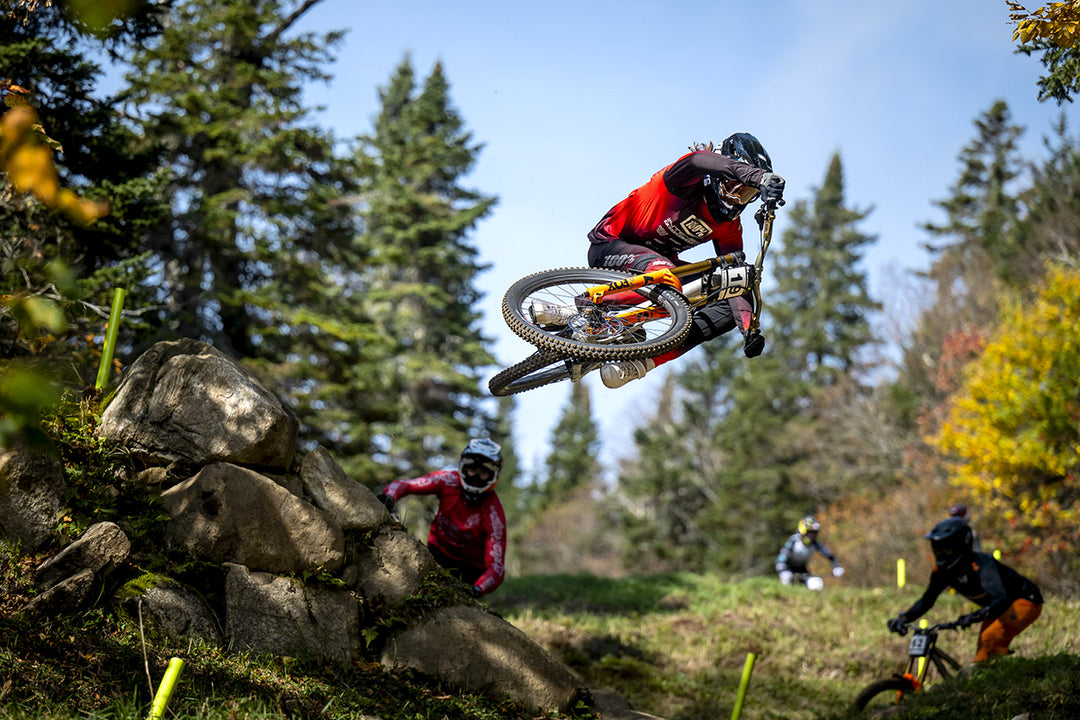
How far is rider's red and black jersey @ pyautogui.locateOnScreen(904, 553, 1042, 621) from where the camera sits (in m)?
8.57

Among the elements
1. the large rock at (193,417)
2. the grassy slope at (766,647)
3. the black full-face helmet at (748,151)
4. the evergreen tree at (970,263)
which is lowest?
the grassy slope at (766,647)

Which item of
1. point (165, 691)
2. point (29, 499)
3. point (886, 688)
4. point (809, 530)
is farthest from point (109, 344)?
point (809, 530)

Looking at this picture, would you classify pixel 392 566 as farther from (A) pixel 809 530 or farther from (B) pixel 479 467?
(A) pixel 809 530

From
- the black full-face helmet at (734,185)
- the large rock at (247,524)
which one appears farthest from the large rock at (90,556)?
the black full-face helmet at (734,185)

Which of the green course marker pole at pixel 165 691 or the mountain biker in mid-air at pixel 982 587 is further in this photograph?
the mountain biker in mid-air at pixel 982 587

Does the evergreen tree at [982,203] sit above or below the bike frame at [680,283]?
above

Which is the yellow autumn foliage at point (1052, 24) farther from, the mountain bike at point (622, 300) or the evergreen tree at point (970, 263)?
the evergreen tree at point (970, 263)

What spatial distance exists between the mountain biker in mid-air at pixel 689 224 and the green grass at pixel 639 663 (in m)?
3.33

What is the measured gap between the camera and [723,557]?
3728 cm

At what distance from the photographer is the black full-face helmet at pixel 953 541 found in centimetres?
879

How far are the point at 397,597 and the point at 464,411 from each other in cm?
2545

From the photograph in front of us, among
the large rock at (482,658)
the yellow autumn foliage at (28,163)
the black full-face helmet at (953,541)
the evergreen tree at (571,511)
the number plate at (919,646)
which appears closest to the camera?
the yellow autumn foliage at (28,163)

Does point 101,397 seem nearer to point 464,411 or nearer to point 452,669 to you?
point 452,669

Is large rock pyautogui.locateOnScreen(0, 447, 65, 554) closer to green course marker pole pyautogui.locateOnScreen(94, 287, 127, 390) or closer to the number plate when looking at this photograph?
green course marker pole pyautogui.locateOnScreen(94, 287, 127, 390)
